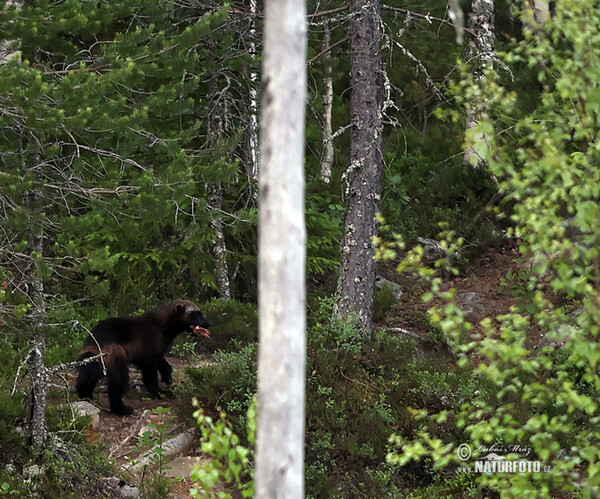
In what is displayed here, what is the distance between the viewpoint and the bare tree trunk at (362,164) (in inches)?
504

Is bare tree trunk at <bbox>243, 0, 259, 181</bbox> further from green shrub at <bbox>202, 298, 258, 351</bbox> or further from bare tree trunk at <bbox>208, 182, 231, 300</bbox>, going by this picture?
green shrub at <bbox>202, 298, 258, 351</bbox>

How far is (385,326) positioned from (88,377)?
5.86 metres

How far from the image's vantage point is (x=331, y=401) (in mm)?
11383

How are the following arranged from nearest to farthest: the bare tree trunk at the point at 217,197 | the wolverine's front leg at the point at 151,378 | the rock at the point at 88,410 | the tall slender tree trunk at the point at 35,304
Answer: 1. the tall slender tree trunk at the point at 35,304
2. the rock at the point at 88,410
3. the wolverine's front leg at the point at 151,378
4. the bare tree trunk at the point at 217,197

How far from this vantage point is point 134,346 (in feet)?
38.0

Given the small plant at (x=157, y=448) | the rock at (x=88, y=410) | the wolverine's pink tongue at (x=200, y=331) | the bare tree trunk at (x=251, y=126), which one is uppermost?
the bare tree trunk at (x=251, y=126)

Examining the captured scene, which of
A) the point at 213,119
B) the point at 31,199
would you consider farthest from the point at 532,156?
the point at 213,119

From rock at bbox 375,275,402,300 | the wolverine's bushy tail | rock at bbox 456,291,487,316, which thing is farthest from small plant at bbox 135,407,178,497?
rock at bbox 456,291,487,316

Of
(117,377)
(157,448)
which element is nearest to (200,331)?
(117,377)

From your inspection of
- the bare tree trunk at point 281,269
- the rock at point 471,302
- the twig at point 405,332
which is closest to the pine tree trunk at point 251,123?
the twig at point 405,332

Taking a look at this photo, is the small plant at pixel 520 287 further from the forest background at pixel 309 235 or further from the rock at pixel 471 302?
the rock at pixel 471 302

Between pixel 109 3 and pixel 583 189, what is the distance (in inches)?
284

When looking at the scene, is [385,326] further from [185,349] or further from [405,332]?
[185,349]

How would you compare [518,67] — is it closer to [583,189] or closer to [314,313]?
[314,313]
